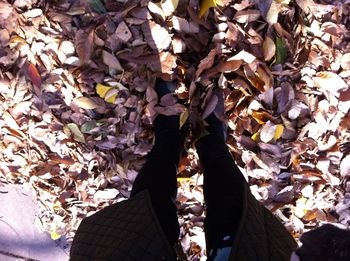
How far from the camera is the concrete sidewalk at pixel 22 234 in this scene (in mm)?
1484

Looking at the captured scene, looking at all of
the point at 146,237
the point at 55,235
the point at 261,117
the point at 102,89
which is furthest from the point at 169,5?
the point at 55,235

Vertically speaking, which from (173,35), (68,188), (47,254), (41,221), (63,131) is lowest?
(47,254)

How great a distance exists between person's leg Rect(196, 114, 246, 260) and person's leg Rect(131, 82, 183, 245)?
0.25 ft

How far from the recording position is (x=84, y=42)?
4.12ft

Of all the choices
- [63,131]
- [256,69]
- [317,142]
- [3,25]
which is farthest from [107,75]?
[317,142]

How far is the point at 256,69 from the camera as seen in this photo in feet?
4.03

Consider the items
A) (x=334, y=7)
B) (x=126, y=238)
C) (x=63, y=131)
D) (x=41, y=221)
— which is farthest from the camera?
(x=41, y=221)

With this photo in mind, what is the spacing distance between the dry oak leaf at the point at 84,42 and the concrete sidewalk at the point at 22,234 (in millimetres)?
531

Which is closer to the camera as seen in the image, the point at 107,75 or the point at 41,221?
the point at 107,75

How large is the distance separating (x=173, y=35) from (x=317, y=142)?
523mm

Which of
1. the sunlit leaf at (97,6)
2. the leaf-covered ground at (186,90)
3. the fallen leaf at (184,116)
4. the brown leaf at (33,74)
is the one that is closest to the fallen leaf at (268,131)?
the leaf-covered ground at (186,90)

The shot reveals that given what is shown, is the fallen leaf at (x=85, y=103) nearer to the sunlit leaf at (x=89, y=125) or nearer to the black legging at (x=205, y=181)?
the sunlit leaf at (x=89, y=125)

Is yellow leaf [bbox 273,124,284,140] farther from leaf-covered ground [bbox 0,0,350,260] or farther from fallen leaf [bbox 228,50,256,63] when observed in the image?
fallen leaf [bbox 228,50,256,63]

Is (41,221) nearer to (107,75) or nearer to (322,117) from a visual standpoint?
(107,75)
